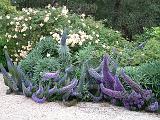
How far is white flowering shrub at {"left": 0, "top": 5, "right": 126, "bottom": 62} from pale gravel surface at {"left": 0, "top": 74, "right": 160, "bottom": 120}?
2.07 meters

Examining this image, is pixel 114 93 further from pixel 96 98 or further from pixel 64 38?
pixel 64 38

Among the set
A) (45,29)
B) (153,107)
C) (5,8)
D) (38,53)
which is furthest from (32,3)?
(153,107)

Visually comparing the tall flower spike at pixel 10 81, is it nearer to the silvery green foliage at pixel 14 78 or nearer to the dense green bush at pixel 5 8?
the silvery green foliage at pixel 14 78

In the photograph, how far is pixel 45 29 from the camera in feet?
33.0

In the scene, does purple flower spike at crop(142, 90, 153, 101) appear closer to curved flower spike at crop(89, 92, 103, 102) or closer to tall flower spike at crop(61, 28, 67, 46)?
curved flower spike at crop(89, 92, 103, 102)

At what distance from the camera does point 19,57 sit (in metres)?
10.2

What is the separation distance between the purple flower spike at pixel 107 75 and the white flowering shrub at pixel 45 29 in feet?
5.77

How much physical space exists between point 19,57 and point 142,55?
9.15 ft

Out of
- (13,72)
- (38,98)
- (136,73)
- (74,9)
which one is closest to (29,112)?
(38,98)

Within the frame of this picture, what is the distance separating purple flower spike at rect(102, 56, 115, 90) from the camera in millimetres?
7613

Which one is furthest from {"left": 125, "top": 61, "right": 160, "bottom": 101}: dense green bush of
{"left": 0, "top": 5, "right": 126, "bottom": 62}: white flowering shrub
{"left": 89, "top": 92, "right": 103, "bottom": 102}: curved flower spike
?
Result: {"left": 0, "top": 5, "right": 126, "bottom": 62}: white flowering shrub

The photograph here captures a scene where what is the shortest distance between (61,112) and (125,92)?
1022 mm

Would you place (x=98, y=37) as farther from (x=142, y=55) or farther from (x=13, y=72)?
(x=13, y=72)

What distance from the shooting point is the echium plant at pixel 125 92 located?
24.5ft
